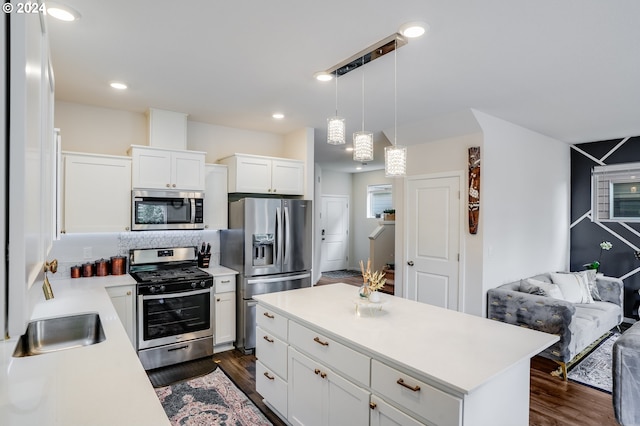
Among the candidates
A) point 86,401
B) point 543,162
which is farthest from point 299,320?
point 543,162

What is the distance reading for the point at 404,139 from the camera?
4.70 m

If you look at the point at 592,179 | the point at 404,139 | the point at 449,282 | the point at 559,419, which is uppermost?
the point at 404,139

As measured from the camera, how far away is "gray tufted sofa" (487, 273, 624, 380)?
11.3 ft

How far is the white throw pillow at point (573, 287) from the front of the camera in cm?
441

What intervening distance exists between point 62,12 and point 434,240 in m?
4.07

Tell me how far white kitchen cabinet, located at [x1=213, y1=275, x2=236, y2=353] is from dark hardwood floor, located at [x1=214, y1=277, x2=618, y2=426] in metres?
0.20

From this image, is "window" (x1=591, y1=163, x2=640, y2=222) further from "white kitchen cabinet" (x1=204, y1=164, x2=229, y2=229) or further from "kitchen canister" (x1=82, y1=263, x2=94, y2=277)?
"kitchen canister" (x1=82, y1=263, x2=94, y2=277)

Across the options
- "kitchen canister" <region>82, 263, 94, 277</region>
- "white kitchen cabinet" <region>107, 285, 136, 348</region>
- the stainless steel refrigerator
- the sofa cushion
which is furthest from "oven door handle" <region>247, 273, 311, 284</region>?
the sofa cushion

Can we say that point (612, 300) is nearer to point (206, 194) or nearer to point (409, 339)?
point (409, 339)

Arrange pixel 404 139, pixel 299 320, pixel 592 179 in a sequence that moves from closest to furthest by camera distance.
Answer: pixel 299 320, pixel 404 139, pixel 592 179

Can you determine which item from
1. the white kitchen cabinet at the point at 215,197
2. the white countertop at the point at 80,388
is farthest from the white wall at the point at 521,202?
the white countertop at the point at 80,388

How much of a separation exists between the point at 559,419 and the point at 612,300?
287 cm

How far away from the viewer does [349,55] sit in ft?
8.21

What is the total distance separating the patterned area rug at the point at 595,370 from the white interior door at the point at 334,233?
5.79 meters
